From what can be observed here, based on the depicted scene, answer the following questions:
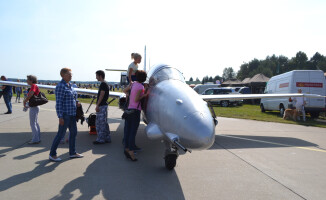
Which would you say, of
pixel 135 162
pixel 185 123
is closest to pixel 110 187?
pixel 135 162

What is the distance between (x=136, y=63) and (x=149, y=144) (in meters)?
2.51

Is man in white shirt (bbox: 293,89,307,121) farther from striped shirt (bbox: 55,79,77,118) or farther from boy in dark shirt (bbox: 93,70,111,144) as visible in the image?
striped shirt (bbox: 55,79,77,118)

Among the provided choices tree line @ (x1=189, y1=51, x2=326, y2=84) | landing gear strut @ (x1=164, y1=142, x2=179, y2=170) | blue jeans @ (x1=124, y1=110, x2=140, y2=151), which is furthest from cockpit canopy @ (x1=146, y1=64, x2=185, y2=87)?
tree line @ (x1=189, y1=51, x2=326, y2=84)

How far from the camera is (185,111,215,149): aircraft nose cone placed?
123 inches

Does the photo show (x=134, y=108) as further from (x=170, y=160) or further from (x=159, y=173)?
(x=159, y=173)

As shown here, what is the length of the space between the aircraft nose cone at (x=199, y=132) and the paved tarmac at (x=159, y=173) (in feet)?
2.77

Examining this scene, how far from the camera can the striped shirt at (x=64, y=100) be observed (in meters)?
4.54

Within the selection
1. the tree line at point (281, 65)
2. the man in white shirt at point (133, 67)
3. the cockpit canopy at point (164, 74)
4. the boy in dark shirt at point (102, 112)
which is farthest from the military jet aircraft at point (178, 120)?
the tree line at point (281, 65)

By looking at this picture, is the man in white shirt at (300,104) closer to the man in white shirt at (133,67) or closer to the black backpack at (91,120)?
the man in white shirt at (133,67)

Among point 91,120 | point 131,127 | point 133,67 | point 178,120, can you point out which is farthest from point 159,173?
point 91,120

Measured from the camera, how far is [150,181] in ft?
12.6

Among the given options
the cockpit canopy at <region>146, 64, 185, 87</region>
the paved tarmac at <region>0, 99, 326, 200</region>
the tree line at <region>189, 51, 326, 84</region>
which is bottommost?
the paved tarmac at <region>0, 99, 326, 200</region>

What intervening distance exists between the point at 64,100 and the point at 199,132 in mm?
3066

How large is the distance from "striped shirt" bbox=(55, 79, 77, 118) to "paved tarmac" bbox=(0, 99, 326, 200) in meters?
1.13
